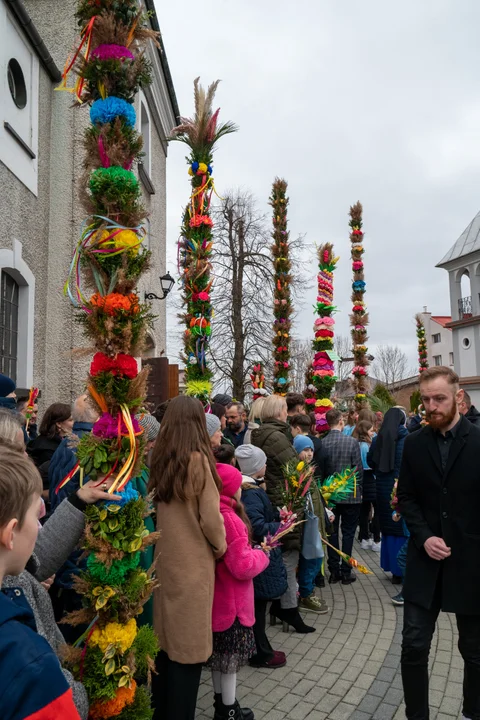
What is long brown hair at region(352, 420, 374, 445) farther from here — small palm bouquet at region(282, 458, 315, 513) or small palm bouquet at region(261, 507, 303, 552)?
small palm bouquet at region(261, 507, 303, 552)

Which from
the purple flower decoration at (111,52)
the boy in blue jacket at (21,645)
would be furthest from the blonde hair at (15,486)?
the purple flower decoration at (111,52)

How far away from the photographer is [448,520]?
319 cm

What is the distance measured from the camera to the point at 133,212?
2.64m

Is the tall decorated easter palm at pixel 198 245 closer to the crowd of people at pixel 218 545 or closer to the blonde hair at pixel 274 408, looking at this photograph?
the blonde hair at pixel 274 408

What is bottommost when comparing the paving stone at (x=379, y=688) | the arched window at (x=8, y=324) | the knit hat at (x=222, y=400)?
the paving stone at (x=379, y=688)

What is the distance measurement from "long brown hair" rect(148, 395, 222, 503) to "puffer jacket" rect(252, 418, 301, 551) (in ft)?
6.64

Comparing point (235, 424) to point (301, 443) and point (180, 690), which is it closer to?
point (301, 443)

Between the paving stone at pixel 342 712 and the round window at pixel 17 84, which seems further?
the round window at pixel 17 84

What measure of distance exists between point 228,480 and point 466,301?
3451 cm

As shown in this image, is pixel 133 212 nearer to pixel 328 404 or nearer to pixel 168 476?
pixel 168 476

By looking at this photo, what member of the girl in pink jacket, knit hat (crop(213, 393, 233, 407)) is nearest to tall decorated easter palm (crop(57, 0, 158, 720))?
the girl in pink jacket

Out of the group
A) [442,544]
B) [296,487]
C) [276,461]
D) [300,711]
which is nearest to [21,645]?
[442,544]

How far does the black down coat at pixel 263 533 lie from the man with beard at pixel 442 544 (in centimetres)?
109

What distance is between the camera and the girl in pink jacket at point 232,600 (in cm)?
316
